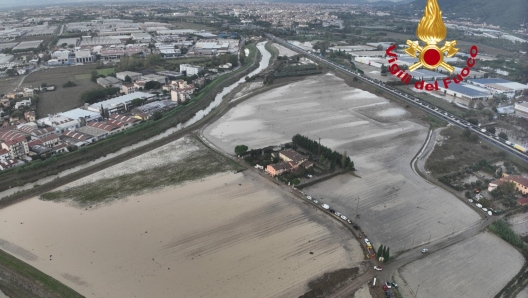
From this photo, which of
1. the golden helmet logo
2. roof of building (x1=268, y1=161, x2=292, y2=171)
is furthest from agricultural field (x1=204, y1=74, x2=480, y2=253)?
the golden helmet logo

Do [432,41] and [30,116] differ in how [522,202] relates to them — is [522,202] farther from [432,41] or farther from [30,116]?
[30,116]

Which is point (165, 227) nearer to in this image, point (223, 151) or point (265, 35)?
point (223, 151)

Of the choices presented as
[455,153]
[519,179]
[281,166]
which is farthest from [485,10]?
[281,166]

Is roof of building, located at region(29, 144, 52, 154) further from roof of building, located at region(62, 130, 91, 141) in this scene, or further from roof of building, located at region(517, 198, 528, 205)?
roof of building, located at region(517, 198, 528, 205)

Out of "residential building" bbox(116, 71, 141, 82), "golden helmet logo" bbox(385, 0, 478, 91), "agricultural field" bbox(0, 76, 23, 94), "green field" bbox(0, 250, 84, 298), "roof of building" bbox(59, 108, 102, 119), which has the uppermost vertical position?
"golden helmet logo" bbox(385, 0, 478, 91)

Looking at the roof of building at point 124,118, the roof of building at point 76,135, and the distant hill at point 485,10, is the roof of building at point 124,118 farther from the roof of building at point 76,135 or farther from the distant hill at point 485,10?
the distant hill at point 485,10

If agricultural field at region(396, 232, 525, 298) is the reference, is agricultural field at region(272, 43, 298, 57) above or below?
above

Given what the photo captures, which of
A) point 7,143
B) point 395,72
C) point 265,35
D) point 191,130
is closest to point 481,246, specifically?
point 395,72

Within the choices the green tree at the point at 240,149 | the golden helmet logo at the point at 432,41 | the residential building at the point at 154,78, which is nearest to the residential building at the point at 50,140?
the green tree at the point at 240,149
